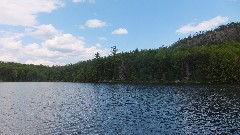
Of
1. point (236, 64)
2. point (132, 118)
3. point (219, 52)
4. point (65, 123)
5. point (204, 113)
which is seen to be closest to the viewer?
point (65, 123)

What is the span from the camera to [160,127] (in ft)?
158

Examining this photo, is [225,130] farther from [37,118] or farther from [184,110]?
[37,118]

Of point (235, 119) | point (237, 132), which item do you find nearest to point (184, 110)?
point (235, 119)

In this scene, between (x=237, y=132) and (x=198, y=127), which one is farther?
(x=198, y=127)

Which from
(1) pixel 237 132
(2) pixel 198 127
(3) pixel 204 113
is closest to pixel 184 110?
(3) pixel 204 113

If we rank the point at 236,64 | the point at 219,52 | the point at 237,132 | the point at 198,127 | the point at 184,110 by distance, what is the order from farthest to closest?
the point at 219,52 < the point at 236,64 < the point at 184,110 < the point at 198,127 < the point at 237,132

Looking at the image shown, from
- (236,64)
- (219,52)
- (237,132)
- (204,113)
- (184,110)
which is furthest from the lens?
(219,52)

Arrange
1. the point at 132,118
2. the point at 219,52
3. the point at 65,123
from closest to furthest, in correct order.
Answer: the point at 65,123
the point at 132,118
the point at 219,52

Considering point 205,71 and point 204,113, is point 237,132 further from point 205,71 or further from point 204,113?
point 205,71

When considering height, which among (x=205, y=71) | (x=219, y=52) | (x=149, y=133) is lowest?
(x=149, y=133)

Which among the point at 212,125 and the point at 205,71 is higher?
the point at 205,71

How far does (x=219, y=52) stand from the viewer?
184m

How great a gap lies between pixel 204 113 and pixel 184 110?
5436 millimetres

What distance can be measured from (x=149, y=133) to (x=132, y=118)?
552 inches
